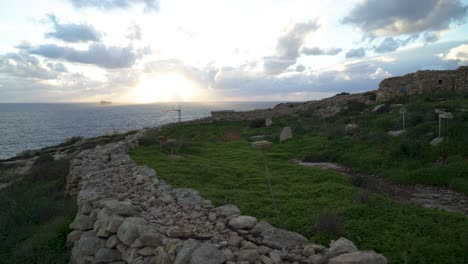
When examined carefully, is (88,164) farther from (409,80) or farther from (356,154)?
(409,80)

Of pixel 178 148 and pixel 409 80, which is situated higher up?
pixel 409 80

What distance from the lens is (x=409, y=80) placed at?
24141 millimetres

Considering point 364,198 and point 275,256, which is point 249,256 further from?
point 364,198

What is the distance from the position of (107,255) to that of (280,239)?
2.85 m

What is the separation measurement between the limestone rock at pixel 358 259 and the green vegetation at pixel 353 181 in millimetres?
514

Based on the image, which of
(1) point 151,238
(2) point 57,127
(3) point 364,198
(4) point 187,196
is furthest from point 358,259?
A: (2) point 57,127

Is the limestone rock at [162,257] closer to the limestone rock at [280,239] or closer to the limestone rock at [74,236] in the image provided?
the limestone rock at [280,239]

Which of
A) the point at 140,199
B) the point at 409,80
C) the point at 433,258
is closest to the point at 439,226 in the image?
the point at 433,258

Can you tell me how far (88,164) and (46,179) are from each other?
6190mm

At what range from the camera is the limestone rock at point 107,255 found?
15.9 ft

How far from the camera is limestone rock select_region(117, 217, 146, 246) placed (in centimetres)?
457

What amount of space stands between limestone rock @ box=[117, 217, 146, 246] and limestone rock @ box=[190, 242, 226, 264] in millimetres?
1341

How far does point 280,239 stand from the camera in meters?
3.96

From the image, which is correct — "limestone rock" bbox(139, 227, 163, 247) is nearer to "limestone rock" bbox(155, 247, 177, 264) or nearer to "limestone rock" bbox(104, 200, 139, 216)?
"limestone rock" bbox(155, 247, 177, 264)
